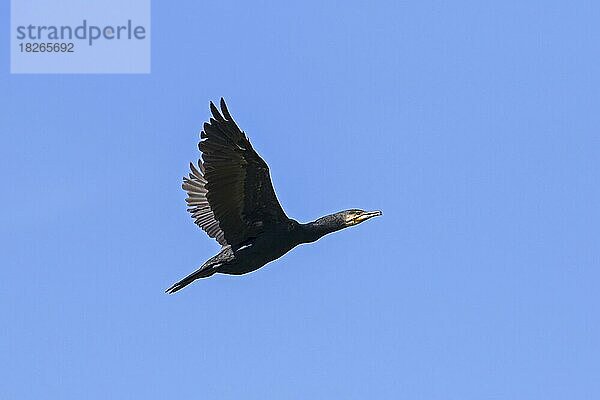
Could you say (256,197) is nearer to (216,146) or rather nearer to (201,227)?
(216,146)

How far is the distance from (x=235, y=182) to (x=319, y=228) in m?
2.12

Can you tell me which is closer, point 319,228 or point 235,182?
point 235,182

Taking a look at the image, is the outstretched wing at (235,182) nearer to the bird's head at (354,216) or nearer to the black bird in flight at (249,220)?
the black bird in flight at (249,220)

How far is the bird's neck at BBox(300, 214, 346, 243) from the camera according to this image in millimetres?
28094

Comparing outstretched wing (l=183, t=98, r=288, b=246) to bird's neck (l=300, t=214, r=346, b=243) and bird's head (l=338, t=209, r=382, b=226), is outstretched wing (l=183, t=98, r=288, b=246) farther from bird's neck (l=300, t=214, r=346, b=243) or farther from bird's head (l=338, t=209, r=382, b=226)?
bird's head (l=338, t=209, r=382, b=226)

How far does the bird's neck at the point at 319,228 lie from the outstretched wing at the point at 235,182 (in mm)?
527

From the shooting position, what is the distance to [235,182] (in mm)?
27500

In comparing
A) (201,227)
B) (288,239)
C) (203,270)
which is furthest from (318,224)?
(201,227)

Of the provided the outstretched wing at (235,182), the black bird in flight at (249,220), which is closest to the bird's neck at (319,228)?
the black bird in flight at (249,220)

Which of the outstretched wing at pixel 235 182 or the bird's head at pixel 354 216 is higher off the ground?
the outstretched wing at pixel 235 182

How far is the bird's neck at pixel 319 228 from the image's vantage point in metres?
28.1

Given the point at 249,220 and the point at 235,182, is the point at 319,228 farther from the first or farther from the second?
the point at 235,182

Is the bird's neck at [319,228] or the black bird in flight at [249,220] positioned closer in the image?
the black bird in flight at [249,220]

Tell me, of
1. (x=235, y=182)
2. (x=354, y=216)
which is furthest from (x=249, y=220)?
(x=354, y=216)
